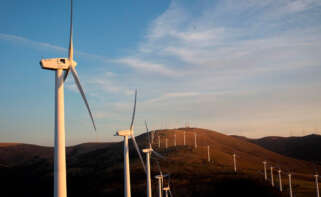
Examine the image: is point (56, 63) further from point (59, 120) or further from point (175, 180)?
point (175, 180)

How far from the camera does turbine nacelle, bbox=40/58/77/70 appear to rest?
32.2m

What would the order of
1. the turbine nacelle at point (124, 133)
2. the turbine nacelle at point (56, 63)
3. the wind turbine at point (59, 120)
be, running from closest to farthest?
1. the wind turbine at point (59, 120)
2. the turbine nacelle at point (56, 63)
3. the turbine nacelle at point (124, 133)

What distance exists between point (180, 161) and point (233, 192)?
5477cm

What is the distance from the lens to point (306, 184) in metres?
150

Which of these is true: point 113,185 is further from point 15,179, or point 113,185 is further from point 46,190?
point 15,179

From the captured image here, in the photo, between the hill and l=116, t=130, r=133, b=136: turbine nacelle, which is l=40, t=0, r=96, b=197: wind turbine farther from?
the hill

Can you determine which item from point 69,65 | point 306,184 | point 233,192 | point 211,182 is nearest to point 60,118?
point 69,65

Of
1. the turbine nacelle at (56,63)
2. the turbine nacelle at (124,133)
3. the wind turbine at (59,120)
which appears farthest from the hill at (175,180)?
the turbine nacelle at (56,63)

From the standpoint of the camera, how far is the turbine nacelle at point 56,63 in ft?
105

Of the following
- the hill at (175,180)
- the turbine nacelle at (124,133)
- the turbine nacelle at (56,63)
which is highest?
the turbine nacelle at (56,63)

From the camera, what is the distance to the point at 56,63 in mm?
32750

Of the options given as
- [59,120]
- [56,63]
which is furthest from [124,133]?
[59,120]

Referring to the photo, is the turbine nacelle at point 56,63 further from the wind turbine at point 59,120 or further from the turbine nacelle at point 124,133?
the turbine nacelle at point 124,133

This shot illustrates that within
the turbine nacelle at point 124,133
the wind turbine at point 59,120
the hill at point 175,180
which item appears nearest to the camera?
the wind turbine at point 59,120
